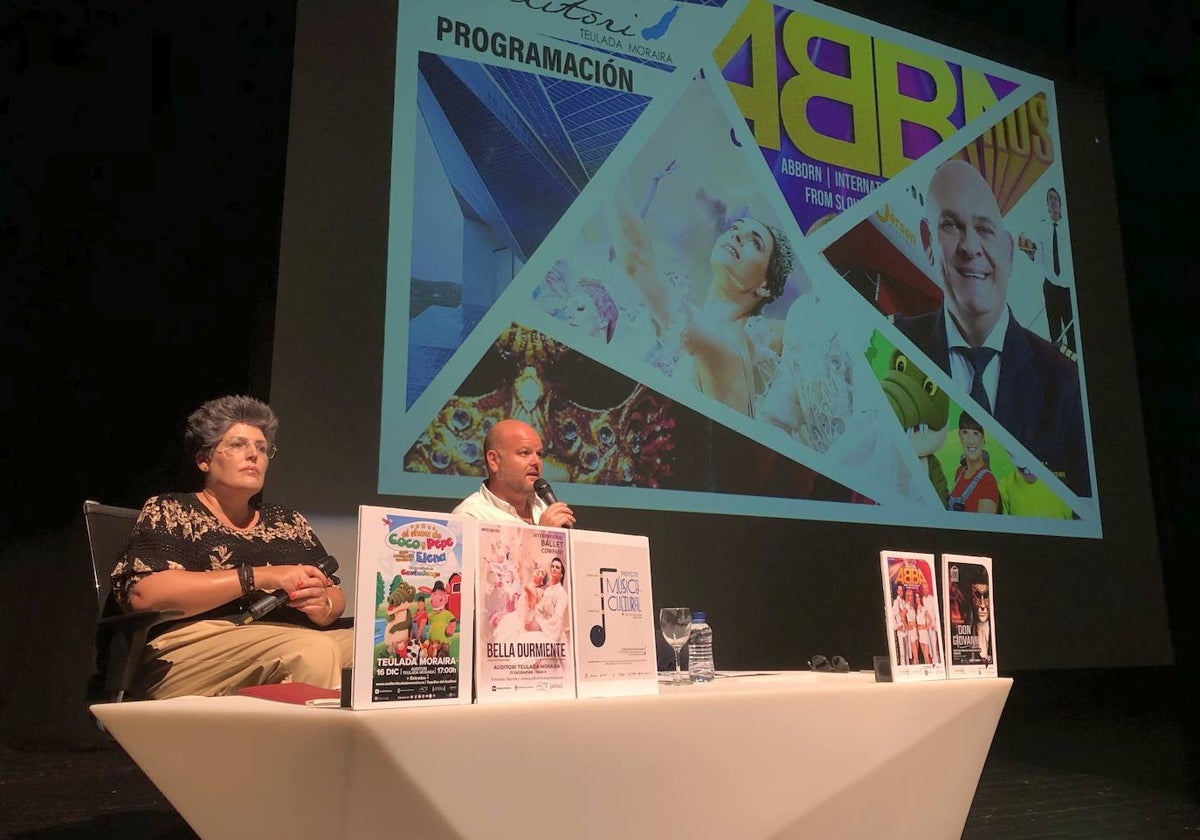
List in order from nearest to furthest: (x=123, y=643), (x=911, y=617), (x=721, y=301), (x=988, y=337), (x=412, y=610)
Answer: (x=412, y=610) → (x=911, y=617) → (x=123, y=643) → (x=721, y=301) → (x=988, y=337)

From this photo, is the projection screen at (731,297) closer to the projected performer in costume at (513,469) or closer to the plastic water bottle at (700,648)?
the projected performer in costume at (513,469)

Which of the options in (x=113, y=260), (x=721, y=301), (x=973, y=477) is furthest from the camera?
(x=973, y=477)

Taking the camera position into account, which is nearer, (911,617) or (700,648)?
(911,617)

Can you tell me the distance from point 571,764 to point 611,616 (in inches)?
8.5

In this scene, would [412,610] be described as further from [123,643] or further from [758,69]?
[758,69]

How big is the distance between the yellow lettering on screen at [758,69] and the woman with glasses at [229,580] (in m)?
2.28

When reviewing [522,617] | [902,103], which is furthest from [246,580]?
[902,103]

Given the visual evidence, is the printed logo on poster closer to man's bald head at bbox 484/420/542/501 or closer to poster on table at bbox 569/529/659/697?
poster on table at bbox 569/529/659/697

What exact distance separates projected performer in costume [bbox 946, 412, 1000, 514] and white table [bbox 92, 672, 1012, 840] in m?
2.45

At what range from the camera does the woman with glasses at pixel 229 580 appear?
184 cm

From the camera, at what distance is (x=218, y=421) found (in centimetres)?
215

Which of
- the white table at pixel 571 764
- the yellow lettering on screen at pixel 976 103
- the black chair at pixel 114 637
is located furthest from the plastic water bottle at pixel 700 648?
the yellow lettering on screen at pixel 976 103

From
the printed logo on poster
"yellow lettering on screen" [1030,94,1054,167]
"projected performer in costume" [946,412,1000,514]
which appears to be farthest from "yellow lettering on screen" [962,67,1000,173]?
the printed logo on poster

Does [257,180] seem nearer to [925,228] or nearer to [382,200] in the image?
[382,200]
